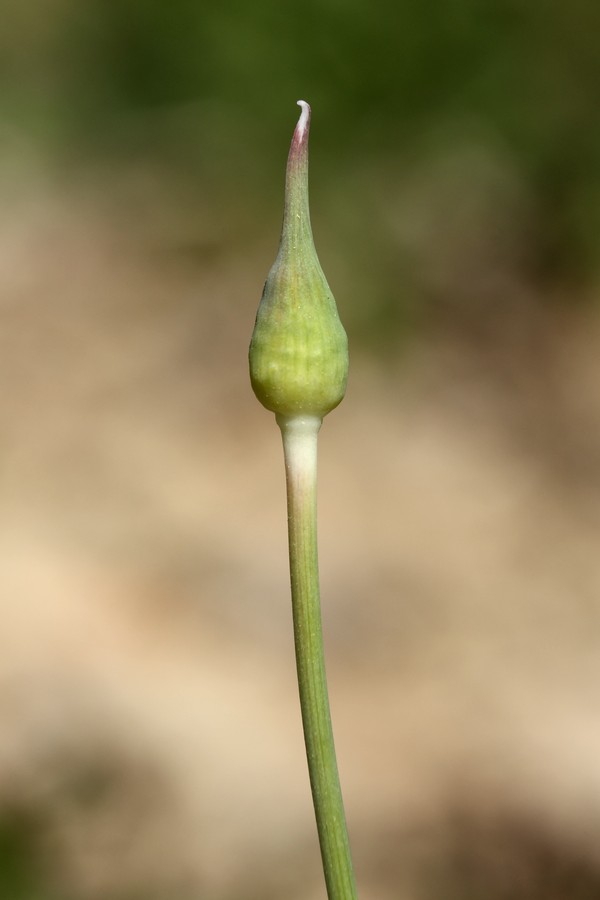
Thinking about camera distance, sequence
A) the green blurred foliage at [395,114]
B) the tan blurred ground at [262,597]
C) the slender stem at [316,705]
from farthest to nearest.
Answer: the green blurred foliage at [395,114]
the tan blurred ground at [262,597]
the slender stem at [316,705]

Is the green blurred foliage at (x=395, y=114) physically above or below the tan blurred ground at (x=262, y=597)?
above

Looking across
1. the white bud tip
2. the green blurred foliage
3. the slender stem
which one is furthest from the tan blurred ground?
the white bud tip

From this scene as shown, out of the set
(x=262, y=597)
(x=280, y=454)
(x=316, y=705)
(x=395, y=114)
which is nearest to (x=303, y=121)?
(x=316, y=705)

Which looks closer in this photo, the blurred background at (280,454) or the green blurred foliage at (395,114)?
the blurred background at (280,454)

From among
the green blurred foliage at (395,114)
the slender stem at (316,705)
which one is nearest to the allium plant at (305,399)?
the slender stem at (316,705)

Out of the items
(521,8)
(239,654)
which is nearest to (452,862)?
(239,654)

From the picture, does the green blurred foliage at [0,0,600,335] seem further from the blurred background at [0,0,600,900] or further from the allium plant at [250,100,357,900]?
the allium plant at [250,100,357,900]

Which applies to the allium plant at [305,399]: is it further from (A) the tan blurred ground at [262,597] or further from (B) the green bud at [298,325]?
(A) the tan blurred ground at [262,597]
